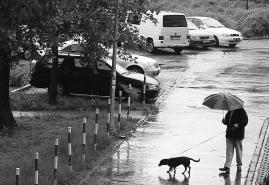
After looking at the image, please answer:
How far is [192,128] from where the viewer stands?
19156mm

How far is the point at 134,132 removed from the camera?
61.0 feet

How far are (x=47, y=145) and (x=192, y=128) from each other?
4.66 metres

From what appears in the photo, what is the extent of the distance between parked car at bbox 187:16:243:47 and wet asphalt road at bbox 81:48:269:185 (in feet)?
16.5

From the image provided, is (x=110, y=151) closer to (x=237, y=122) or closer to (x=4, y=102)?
(x=237, y=122)

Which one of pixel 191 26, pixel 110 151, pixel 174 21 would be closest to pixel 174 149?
pixel 110 151

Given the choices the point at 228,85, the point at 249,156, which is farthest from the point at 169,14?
the point at 249,156

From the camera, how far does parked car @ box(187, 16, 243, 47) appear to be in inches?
1515

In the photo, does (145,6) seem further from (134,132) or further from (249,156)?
(249,156)

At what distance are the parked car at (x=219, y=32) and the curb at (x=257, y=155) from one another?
18.5m

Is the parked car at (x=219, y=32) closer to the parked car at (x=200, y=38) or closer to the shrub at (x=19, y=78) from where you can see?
the parked car at (x=200, y=38)

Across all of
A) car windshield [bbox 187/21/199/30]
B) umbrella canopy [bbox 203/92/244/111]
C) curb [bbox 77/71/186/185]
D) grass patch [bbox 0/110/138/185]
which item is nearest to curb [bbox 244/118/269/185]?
umbrella canopy [bbox 203/92/244/111]

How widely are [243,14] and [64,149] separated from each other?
104 ft

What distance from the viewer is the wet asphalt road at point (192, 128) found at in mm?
→ 14414

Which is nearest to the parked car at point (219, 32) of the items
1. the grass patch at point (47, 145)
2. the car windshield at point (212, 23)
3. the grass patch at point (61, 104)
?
the car windshield at point (212, 23)
